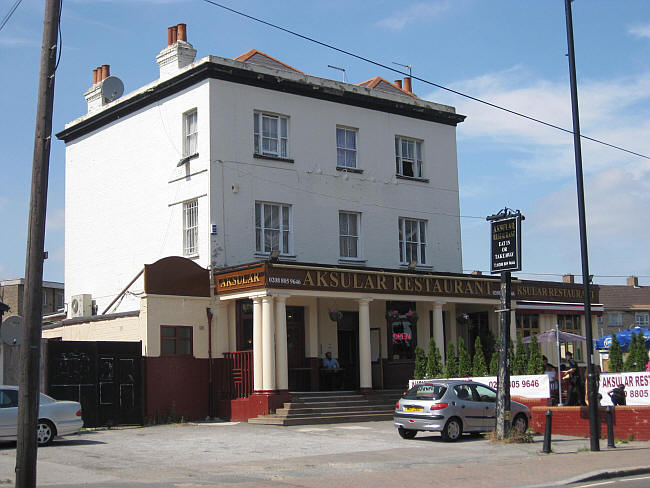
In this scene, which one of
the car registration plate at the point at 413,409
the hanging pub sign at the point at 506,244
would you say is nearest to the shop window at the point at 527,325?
the hanging pub sign at the point at 506,244

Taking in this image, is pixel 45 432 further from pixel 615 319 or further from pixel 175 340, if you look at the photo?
pixel 615 319

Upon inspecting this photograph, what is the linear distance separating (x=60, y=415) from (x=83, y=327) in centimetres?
919

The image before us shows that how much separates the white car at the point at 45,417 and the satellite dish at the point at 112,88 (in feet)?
52.7

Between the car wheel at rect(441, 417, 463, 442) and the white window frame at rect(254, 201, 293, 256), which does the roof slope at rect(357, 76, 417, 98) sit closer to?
the white window frame at rect(254, 201, 293, 256)

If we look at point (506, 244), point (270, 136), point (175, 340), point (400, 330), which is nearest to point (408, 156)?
point (270, 136)

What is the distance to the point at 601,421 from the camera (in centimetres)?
2053

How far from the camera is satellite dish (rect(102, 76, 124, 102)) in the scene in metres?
32.6

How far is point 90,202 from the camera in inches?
1321

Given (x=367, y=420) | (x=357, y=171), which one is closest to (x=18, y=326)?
(x=367, y=420)

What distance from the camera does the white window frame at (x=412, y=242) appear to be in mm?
32250

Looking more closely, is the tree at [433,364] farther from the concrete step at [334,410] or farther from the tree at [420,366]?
the concrete step at [334,410]

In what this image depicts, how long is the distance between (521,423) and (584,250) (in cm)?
493

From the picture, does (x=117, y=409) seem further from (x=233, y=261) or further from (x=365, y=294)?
(x=365, y=294)

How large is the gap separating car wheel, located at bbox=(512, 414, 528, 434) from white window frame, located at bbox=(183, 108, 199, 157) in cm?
1372
